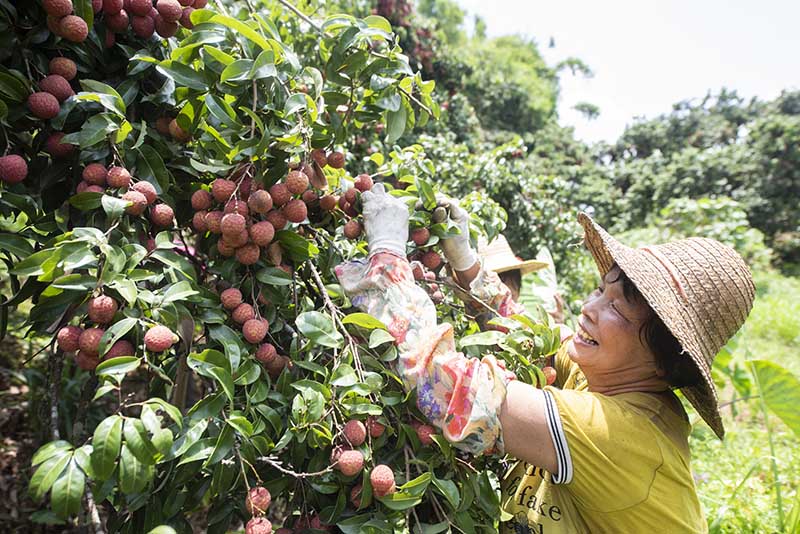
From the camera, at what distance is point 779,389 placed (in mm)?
2455

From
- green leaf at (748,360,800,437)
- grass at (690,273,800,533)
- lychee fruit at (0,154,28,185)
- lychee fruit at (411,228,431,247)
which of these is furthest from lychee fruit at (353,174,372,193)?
green leaf at (748,360,800,437)

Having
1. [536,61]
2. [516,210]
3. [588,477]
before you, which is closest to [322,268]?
[588,477]

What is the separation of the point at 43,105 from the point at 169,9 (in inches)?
11.7

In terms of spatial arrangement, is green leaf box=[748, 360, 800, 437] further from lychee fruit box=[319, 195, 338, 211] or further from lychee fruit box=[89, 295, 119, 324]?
lychee fruit box=[89, 295, 119, 324]

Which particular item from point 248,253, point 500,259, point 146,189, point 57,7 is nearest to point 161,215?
point 146,189

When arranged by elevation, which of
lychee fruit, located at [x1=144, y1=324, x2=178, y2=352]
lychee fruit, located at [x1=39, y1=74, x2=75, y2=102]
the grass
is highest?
lychee fruit, located at [x1=39, y1=74, x2=75, y2=102]

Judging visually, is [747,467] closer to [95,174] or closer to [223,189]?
[223,189]

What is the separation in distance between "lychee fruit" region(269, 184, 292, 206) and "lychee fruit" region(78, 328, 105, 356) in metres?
0.39

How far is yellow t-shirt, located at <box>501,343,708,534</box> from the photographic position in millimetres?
1036

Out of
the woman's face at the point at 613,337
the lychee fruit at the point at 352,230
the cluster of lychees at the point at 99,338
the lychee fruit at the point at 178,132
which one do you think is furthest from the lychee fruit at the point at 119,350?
the woman's face at the point at 613,337

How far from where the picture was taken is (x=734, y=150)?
42.5 ft

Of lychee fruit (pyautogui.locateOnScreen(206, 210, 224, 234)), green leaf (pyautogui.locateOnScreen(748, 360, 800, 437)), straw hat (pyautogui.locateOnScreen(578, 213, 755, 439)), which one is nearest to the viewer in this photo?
lychee fruit (pyautogui.locateOnScreen(206, 210, 224, 234))

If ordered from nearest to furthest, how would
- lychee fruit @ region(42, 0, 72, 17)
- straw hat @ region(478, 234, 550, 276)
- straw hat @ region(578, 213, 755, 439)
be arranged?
lychee fruit @ region(42, 0, 72, 17), straw hat @ region(578, 213, 755, 439), straw hat @ region(478, 234, 550, 276)

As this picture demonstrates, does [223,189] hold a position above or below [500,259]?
above
